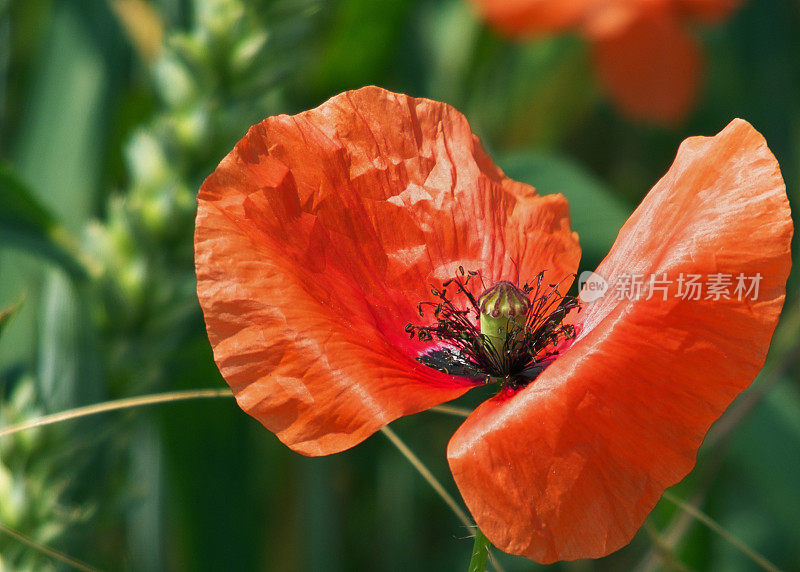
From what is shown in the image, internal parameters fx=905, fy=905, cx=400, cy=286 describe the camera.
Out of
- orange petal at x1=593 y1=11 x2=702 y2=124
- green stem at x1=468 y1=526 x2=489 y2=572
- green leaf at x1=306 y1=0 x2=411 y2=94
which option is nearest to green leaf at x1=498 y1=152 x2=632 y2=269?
green leaf at x1=306 y1=0 x2=411 y2=94

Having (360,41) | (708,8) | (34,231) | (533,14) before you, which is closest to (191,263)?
(34,231)

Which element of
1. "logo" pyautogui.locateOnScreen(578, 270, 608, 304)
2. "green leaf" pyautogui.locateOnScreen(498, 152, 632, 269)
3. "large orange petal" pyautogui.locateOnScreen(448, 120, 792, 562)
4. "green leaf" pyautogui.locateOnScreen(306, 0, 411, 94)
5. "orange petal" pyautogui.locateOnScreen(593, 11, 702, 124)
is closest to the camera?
"large orange petal" pyautogui.locateOnScreen(448, 120, 792, 562)

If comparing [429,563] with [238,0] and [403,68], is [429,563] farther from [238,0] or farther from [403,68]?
[238,0]

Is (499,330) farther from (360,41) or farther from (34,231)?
(360,41)

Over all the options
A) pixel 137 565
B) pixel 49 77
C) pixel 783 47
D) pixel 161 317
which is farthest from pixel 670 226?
pixel 783 47

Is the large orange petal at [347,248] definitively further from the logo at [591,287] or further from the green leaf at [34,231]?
the green leaf at [34,231]

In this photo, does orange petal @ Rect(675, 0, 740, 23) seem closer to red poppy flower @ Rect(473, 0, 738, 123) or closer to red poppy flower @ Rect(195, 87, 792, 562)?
red poppy flower @ Rect(473, 0, 738, 123)
